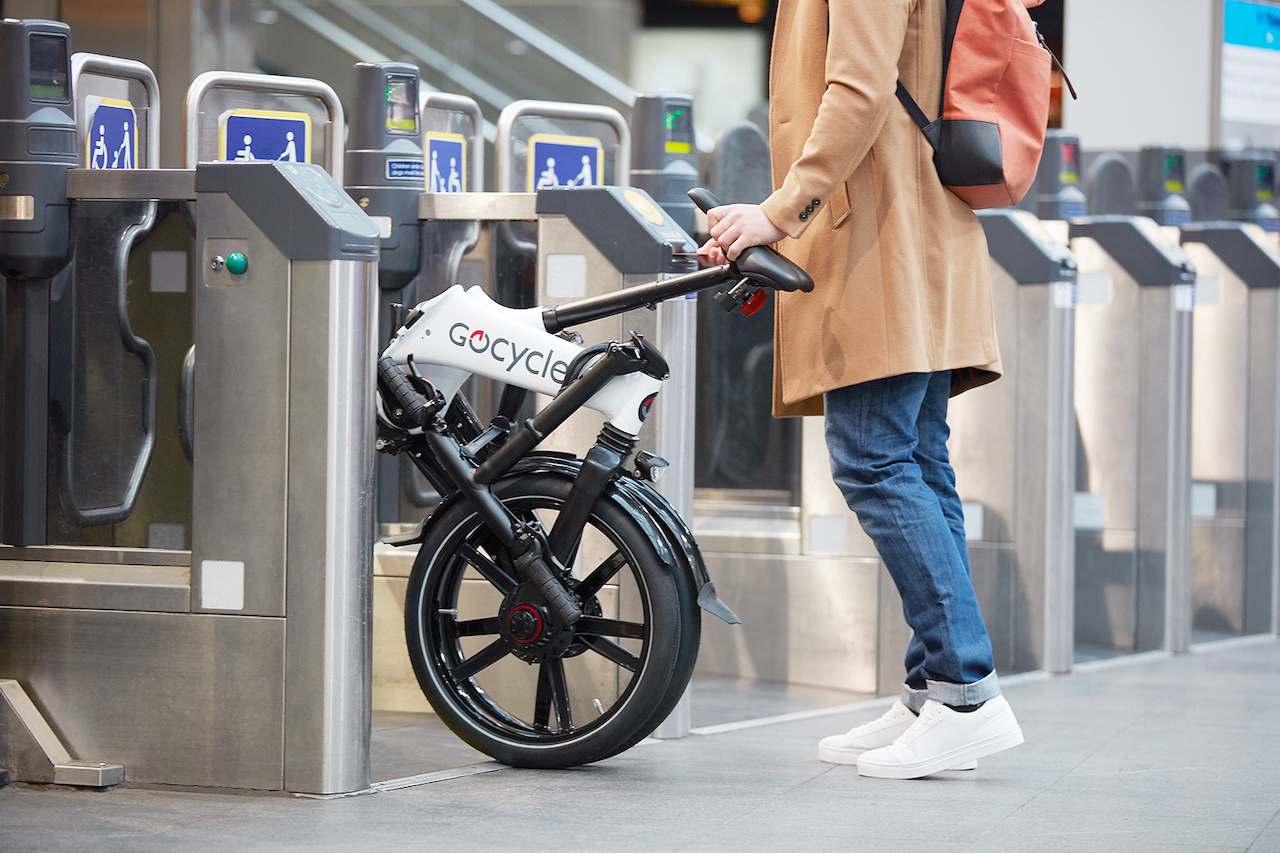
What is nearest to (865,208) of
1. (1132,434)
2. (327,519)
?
(327,519)

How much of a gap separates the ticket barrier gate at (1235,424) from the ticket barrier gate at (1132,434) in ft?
1.85

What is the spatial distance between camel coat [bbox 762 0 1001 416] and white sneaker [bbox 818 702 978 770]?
2.11ft

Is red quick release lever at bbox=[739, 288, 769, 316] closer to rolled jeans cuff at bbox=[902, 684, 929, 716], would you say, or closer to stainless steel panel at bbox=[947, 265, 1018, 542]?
rolled jeans cuff at bbox=[902, 684, 929, 716]

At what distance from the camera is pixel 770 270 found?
285 cm

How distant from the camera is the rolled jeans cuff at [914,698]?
127 inches

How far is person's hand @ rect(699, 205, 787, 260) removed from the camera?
2885 millimetres

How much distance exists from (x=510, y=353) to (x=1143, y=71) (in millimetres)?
5718

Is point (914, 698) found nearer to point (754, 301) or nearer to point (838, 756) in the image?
point (838, 756)

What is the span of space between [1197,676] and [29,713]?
3002mm

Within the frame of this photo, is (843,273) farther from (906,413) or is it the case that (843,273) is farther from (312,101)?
(312,101)

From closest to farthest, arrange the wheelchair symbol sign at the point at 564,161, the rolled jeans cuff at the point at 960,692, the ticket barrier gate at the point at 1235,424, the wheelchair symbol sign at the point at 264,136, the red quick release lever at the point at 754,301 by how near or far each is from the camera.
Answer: the red quick release lever at the point at 754,301, the rolled jeans cuff at the point at 960,692, the wheelchair symbol sign at the point at 264,136, the wheelchair symbol sign at the point at 564,161, the ticket barrier gate at the point at 1235,424

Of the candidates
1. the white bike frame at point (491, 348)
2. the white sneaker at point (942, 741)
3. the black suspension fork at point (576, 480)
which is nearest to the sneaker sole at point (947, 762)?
the white sneaker at point (942, 741)

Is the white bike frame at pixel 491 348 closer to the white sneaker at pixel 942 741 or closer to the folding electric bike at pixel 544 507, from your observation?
the folding electric bike at pixel 544 507

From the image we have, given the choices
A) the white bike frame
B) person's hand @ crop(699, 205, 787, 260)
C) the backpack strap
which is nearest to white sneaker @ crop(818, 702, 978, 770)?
the white bike frame
